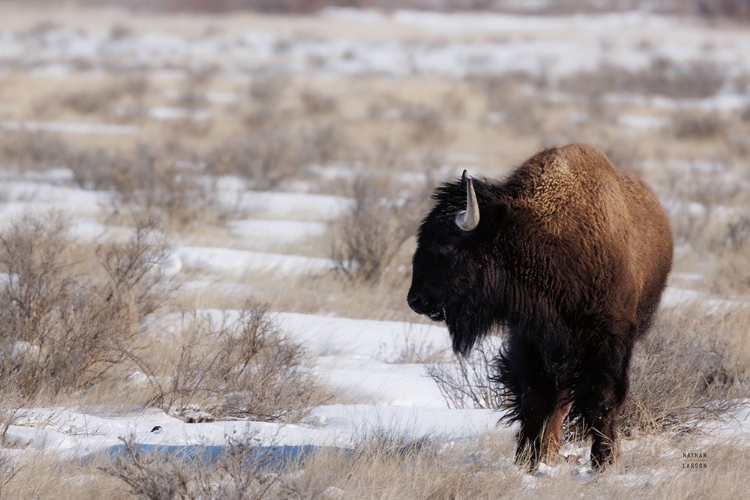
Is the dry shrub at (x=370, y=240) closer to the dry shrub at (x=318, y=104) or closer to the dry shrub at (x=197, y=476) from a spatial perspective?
the dry shrub at (x=197, y=476)

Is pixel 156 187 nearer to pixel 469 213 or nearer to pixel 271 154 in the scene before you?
pixel 271 154

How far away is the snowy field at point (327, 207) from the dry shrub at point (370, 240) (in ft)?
0.13

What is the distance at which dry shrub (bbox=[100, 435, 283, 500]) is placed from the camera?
12.2 feet

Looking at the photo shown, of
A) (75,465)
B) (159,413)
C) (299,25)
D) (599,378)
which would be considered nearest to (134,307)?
(159,413)

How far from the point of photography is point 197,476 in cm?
399

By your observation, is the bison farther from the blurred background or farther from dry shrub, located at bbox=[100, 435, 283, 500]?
the blurred background

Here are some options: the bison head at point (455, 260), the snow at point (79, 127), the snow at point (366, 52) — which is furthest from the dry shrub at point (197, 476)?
the snow at point (366, 52)

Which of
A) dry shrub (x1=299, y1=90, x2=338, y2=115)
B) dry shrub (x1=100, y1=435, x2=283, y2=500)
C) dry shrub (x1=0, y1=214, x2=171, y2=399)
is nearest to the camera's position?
dry shrub (x1=100, y1=435, x2=283, y2=500)

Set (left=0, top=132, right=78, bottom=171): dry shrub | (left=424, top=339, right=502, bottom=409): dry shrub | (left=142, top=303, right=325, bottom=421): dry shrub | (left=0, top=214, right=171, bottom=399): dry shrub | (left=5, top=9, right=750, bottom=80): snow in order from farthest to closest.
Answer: (left=5, top=9, right=750, bottom=80): snow < (left=0, top=132, right=78, bottom=171): dry shrub < (left=424, top=339, right=502, bottom=409): dry shrub < (left=0, top=214, right=171, bottom=399): dry shrub < (left=142, top=303, right=325, bottom=421): dry shrub

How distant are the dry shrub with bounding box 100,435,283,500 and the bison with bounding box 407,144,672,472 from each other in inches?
48.4

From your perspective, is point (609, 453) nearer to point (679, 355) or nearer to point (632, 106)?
point (679, 355)

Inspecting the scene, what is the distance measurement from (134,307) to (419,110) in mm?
17268

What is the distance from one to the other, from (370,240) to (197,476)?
5252 mm

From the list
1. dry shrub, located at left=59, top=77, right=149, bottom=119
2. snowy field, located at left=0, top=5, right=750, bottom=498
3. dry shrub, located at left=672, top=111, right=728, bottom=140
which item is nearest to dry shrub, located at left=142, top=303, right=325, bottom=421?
snowy field, located at left=0, top=5, right=750, bottom=498
